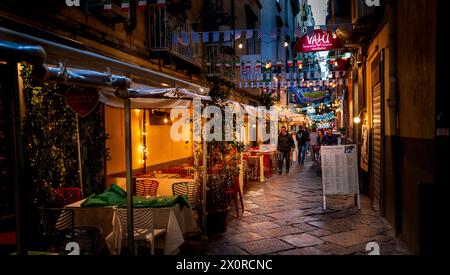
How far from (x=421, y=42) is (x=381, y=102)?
3084 mm

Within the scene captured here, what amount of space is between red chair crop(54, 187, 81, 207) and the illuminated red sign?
316 inches

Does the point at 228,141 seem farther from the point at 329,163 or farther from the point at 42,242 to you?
the point at 42,242

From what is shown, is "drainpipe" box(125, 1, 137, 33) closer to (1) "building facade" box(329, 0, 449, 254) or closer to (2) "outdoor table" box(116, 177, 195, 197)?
(2) "outdoor table" box(116, 177, 195, 197)

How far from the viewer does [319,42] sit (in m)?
11.9

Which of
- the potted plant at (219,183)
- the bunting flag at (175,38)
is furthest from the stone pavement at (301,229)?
the bunting flag at (175,38)

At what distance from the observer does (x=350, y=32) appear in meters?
10.6

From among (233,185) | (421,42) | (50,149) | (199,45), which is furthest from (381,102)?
(199,45)

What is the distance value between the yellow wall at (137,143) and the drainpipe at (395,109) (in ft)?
16.3

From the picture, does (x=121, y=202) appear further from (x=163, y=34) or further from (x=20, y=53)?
(x=163, y=34)

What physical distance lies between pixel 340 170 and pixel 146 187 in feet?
16.0

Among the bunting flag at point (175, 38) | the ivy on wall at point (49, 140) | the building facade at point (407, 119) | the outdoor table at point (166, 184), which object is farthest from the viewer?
the bunting flag at point (175, 38)

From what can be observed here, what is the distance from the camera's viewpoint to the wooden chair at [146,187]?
8977 mm

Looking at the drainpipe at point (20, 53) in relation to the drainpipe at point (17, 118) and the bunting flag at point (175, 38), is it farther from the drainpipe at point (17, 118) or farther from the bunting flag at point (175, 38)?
the bunting flag at point (175, 38)

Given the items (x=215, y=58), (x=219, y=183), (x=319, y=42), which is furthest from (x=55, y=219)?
(x=215, y=58)
